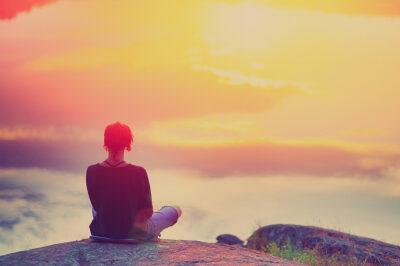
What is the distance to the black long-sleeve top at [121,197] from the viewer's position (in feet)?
24.8

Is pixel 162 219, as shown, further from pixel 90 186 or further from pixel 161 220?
pixel 90 186

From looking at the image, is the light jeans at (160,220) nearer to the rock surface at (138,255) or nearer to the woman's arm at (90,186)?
the rock surface at (138,255)

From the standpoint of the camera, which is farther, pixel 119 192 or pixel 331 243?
pixel 331 243

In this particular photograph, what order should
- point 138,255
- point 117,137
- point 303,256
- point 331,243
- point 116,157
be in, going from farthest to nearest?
point 331,243 → point 303,256 → point 116,157 → point 117,137 → point 138,255

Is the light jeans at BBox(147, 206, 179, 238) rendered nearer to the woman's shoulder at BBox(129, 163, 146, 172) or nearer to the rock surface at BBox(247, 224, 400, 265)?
the woman's shoulder at BBox(129, 163, 146, 172)

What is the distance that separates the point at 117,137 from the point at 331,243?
7370 millimetres

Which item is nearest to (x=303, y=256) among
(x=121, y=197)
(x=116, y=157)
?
(x=121, y=197)

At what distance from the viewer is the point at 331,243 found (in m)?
12.3

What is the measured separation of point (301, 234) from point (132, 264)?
7.61 meters

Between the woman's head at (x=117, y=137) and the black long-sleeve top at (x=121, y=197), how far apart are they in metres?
0.34

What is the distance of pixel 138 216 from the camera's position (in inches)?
303

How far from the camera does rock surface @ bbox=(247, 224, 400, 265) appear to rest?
11.4 metres

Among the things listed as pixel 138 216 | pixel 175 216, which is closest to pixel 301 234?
pixel 175 216

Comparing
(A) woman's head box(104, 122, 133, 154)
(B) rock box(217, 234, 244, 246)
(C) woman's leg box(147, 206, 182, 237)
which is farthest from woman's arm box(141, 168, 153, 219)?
(B) rock box(217, 234, 244, 246)
